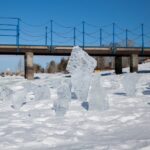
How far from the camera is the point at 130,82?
9250 mm

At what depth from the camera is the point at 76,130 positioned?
5.39 meters

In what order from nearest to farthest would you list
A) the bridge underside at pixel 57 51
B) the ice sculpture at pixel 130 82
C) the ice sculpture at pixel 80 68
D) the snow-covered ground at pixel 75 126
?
the snow-covered ground at pixel 75 126
the ice sculpture at pixel 80 68
the ice sculpture at pixel 130 82
the bridge underside at pixel 57 51

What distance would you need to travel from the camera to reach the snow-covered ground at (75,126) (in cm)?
439

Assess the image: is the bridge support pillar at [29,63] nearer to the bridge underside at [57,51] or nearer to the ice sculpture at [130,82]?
the bridge underside at [57,51]

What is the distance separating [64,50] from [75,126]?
912 inches

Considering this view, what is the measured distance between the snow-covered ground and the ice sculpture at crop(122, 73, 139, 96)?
2.21 feet

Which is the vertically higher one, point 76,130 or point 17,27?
point 17,27

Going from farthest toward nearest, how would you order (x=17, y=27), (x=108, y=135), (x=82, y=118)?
1. (x=17, y=27)
2. (x=82, y=118)
3. (x=108, y=135)

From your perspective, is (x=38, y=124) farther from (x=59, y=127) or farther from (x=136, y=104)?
(x=136, y=104)

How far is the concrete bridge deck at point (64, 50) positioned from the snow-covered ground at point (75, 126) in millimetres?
19770

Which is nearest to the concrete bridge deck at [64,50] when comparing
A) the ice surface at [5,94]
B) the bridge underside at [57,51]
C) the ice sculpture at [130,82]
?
the bridge underside at [57,51]

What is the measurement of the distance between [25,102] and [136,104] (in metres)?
2.59

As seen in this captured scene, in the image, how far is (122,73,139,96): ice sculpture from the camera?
9188 millimetres

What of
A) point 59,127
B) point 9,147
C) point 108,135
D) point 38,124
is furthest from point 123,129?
point 9,147
